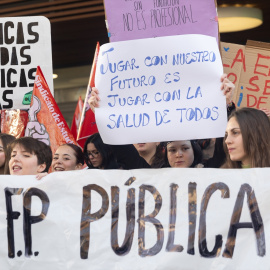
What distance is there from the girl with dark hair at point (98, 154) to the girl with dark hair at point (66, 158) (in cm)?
6

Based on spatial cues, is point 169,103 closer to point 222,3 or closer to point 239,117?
point 239,117

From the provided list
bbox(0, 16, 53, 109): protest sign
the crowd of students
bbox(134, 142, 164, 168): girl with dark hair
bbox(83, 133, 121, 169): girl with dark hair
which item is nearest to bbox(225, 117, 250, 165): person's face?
the crowd of students

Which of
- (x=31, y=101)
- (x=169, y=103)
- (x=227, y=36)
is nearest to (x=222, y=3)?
(x=227, y=36)

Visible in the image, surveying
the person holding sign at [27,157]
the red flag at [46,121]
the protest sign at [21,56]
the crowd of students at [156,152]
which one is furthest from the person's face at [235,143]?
the protest sign at [21,56]

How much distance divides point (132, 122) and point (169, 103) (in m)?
0.20

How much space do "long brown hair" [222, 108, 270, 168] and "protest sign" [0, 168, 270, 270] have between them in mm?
134

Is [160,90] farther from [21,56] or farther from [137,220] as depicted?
[21,56]

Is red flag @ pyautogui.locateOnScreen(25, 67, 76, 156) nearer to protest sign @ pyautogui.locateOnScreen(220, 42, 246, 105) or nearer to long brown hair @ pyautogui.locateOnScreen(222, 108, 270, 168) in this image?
protest sign @ pyautogui.locateOnScreen(220, 42, 246, 105)

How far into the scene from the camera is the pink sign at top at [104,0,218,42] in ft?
14.9

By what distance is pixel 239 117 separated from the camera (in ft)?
12.9

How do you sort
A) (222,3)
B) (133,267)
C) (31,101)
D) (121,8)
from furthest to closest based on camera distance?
(222,3), (31,101), (121,8), (133,267)

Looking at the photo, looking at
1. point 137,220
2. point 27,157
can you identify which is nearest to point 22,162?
point 27,157

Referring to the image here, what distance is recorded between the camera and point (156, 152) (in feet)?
16.2

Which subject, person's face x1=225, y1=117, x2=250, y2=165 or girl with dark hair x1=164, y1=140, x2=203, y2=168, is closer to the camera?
person's face x1=225, y1=117, x2=250, y2=165
